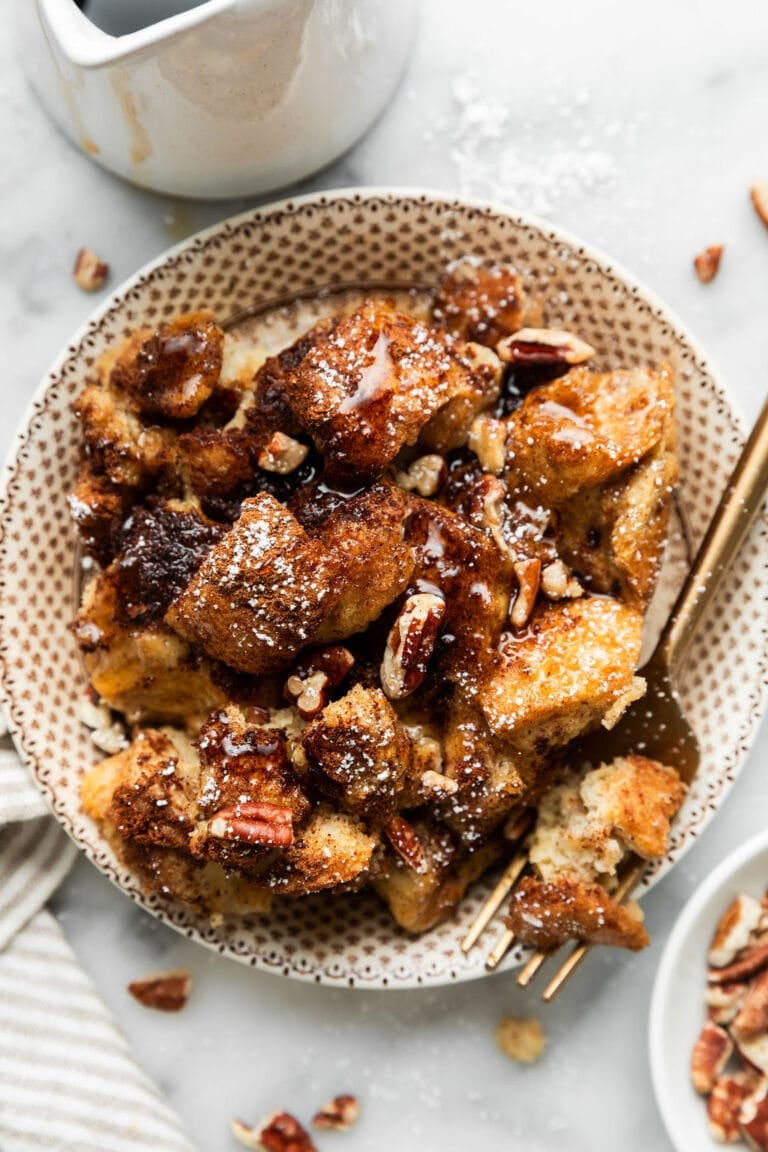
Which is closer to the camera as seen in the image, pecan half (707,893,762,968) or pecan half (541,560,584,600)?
pecan half (541,560,584,600)

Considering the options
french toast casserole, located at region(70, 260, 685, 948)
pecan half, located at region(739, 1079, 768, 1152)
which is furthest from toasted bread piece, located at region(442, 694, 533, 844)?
pecan half, located at region(739, 1079, 768, 1152)

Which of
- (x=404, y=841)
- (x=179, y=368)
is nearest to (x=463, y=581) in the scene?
(x=404, y=841)

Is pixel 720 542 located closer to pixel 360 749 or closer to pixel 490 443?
pixel 490 443

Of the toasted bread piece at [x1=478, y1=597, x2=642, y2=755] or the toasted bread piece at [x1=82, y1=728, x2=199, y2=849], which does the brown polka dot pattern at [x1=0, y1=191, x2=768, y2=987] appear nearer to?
the toasted bread piece at [x1=82, y1=728, x2=199, y2=849]

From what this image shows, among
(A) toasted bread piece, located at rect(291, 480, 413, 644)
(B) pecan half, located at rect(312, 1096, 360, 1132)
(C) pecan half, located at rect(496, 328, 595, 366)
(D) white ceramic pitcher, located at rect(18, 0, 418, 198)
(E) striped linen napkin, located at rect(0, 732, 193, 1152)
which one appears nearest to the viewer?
(D) white ceramic pitcher, located at rect(18, 0, 418, 198)

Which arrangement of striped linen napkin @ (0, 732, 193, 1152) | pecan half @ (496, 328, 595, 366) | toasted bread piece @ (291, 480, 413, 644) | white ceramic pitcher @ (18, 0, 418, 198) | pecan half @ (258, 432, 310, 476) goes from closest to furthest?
white ceramic pitcher @ (18, 0, 418, 198), toasted bread piece @ (291, 480, 413, 644), pecan half @ (258, 432, 310, 476), pecan half @ (496, 328, 595, 366), striped linen napkin @ (0, 732, 193, 1152)

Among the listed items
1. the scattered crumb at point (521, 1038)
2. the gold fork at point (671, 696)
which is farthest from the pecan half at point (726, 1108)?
the gold fork at point (671, 696)

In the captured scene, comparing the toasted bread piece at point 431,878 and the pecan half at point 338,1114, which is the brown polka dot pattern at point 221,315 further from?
the pecan half at point 338,1114

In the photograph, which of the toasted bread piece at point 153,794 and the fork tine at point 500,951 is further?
the fork tine at point 500,951
